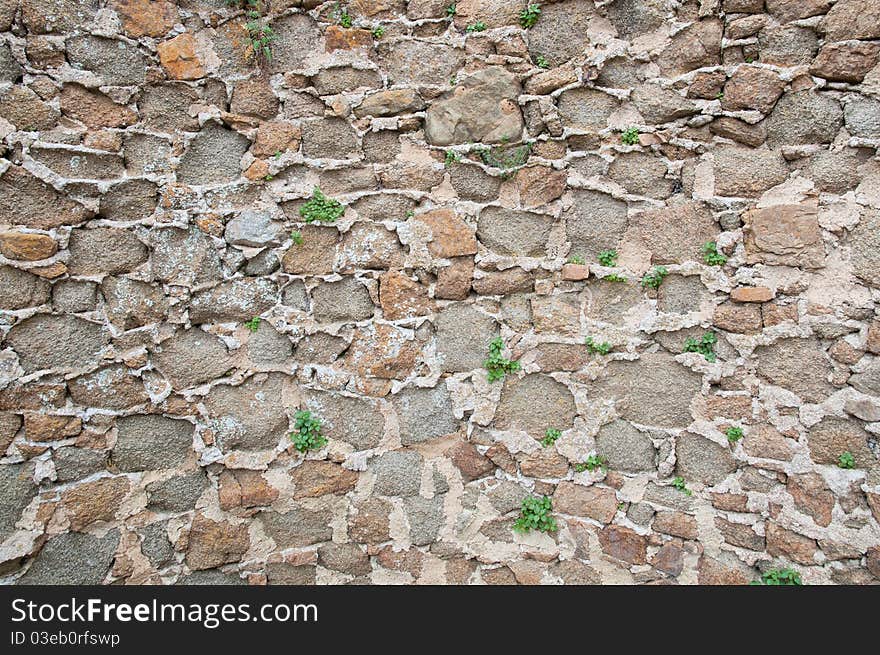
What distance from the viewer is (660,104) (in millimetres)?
1907

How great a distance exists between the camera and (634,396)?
6.61ft

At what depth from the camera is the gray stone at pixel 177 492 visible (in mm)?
1977

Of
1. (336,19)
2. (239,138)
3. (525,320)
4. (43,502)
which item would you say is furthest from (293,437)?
(336,19)

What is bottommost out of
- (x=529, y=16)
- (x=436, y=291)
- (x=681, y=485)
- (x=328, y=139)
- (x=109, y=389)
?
(x=681, y=485)

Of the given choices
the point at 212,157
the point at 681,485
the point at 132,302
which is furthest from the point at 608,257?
the point at 132,302

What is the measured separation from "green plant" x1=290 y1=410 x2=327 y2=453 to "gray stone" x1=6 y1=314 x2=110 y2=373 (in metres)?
0.73

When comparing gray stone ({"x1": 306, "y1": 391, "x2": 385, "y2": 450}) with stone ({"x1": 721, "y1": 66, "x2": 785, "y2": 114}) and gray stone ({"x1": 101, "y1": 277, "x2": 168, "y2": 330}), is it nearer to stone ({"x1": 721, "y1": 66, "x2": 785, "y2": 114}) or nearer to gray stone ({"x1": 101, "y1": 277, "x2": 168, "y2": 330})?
gray stone ({"x1": 101, "y1": 277, "x2": 168, "y2": 330})

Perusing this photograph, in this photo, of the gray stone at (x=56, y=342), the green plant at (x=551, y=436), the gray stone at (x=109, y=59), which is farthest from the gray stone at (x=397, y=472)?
the gray stone at (x=109, y=59)

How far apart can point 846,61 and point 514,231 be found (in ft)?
3.88

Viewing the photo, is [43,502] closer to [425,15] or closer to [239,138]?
[239,138]

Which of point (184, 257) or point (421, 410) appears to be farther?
point (421, 410)

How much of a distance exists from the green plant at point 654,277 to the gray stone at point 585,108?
1.85 feet

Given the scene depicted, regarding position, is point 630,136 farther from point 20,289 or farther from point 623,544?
point 20,289

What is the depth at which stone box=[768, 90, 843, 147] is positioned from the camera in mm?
1752
